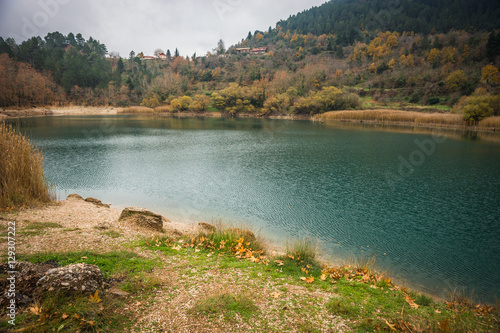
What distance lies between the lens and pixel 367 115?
5553cm

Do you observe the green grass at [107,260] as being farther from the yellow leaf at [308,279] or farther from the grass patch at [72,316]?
the yellow leaf at [308,279]

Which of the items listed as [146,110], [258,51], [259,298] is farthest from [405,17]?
[259,298]

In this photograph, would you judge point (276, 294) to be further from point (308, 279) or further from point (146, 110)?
point (146, 110)

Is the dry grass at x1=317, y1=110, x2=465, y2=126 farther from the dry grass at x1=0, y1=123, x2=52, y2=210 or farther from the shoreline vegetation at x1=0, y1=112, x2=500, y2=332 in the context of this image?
the dry grass at x1=0, y1=123, x2=52, y2=210

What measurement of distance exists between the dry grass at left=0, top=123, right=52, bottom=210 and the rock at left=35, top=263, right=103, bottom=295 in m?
7.40

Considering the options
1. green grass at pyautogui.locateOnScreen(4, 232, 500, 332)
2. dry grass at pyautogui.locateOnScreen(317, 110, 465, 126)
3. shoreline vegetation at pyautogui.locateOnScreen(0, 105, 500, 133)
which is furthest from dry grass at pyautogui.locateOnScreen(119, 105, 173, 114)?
green grass at pyautogui.locateOnScreen(4, 232, 500, 332)

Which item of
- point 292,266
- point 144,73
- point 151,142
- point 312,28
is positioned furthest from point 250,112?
point 312,28

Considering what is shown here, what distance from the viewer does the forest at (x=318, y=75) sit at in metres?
64.3

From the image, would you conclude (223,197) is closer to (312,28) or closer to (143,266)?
(143,266)

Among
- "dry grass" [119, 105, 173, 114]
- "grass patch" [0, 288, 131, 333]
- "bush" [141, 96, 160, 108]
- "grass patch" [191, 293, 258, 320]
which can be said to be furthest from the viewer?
A: "bush" [141, 96, 160, 108]

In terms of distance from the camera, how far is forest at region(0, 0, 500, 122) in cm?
6431

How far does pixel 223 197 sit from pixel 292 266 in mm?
8462

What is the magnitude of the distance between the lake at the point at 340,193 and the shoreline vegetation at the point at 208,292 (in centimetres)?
279

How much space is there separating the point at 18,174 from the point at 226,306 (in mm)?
10271
